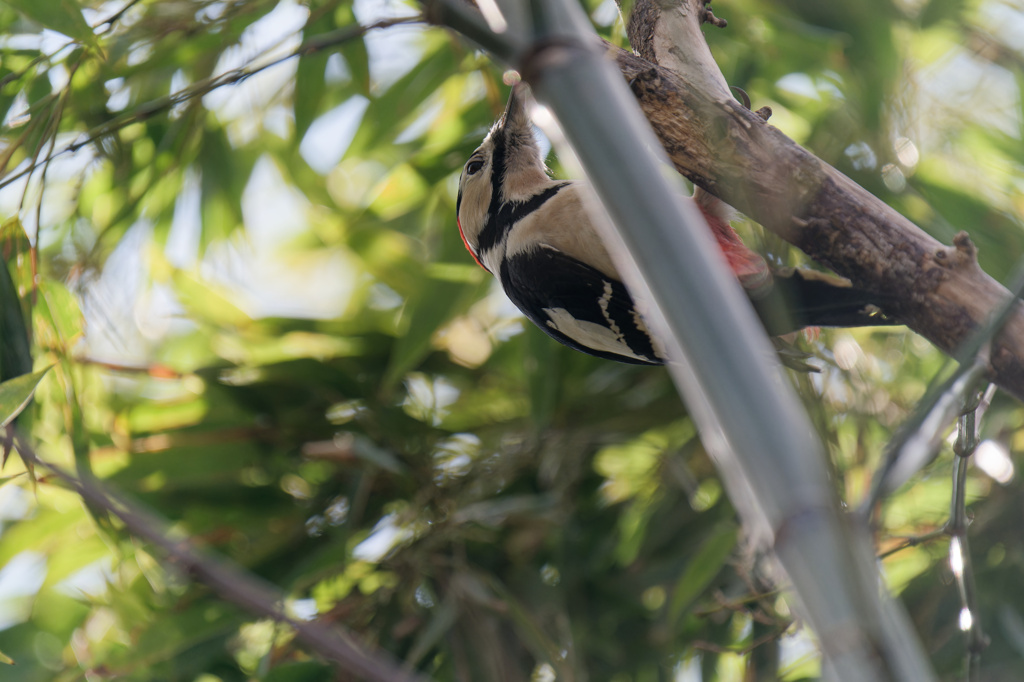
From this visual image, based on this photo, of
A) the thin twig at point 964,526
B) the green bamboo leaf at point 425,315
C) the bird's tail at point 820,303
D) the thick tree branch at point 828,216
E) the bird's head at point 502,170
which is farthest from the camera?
the green bamboo leaf at point 425,315

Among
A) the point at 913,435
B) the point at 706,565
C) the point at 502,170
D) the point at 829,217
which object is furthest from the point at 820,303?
the point at 913,435

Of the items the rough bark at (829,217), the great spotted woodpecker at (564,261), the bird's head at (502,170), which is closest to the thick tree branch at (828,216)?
the rough bark at (829,217)

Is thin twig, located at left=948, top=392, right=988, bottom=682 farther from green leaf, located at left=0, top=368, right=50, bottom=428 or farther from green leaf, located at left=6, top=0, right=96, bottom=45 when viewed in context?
green leaf, located at left=6, top=0, right=96, bottom=45

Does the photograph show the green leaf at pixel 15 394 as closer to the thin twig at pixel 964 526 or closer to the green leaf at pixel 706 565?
the thin twig at pixel 964 526

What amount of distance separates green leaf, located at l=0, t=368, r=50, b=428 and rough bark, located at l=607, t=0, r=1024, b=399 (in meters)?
0.64

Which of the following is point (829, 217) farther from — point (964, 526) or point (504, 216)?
point (504, 216)

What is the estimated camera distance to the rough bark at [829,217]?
0.78 metres

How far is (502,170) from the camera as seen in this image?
144 centimetres

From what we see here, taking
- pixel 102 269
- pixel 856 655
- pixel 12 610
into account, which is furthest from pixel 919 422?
pixel 12 610

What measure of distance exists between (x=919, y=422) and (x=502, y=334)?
1.67 meters

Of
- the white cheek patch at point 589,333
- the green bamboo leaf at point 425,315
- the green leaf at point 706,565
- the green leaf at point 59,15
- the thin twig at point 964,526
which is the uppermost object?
the green leaf at point 59,15

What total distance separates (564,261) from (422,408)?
643mm

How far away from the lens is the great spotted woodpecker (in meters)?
1.04

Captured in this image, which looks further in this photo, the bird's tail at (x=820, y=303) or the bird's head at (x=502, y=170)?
the bird's head at (x=502, y=170)
